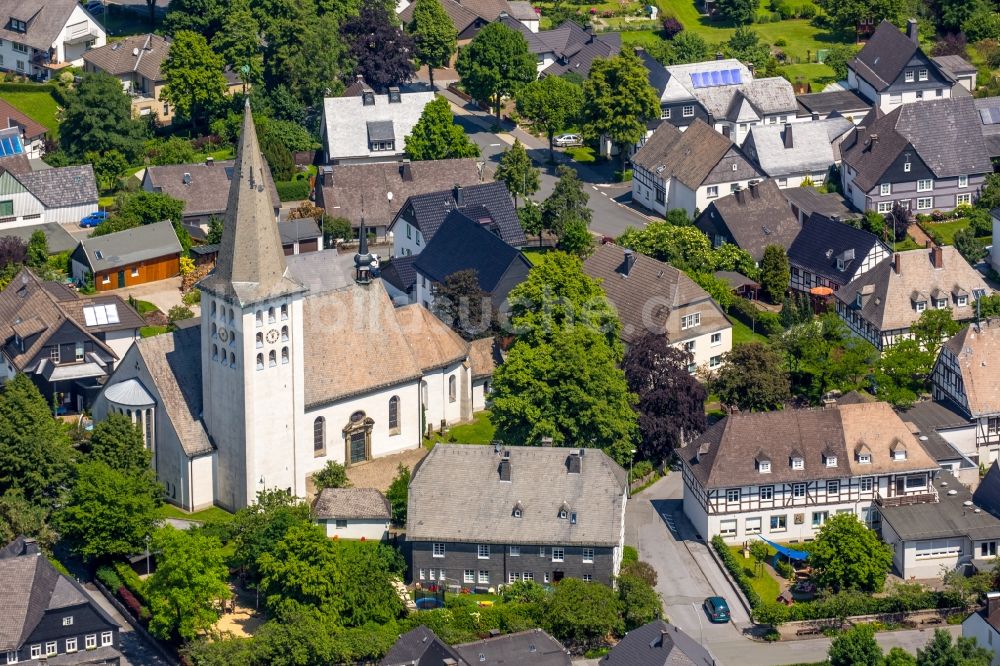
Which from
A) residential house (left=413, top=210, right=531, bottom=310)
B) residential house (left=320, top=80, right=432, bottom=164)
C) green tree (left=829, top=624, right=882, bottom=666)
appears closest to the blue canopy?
green tree (left=829, top=624, right=882, bottom=666)

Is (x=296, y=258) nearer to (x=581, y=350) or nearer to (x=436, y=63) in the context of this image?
(x=581, y=350)

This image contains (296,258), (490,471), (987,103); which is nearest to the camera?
(490,471)

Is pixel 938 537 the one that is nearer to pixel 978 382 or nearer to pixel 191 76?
pixel 978 382

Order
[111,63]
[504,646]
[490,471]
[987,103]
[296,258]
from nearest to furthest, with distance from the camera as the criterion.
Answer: [504,646] < [490,471] < [296,258] < [987,103] < [111,63]

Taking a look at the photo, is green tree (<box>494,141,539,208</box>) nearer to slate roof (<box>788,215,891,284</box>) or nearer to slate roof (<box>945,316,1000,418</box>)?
slate roof (<box>788,215,891,284</box>)

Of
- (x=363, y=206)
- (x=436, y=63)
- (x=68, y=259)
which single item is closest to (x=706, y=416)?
(x=363, y=206)

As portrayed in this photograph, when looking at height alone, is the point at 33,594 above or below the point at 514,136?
below
